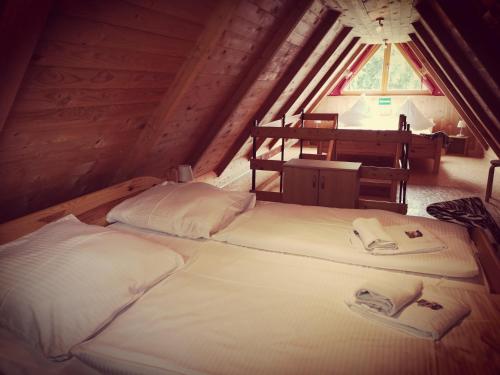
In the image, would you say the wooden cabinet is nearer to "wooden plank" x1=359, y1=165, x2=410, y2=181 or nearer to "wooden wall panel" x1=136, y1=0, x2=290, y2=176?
"wooden plank" x1=359, y1=165, x2=410, y2=181

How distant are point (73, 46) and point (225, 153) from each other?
2741 mm

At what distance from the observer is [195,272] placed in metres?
1.56

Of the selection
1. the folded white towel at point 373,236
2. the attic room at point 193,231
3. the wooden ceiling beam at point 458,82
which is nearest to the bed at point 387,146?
the wooden ceiling beam at point 458,82

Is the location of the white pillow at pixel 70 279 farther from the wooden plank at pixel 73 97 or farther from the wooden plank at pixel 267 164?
the wooden plank at pixel 267 164

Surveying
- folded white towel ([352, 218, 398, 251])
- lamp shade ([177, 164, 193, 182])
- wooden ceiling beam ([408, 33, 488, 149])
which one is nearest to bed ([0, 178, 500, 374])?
folded white towel ([352, 218, 398, 251])

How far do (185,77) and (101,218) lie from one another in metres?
0.92

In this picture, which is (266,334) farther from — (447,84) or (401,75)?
(401,75)

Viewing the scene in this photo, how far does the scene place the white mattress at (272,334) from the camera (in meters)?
1.01

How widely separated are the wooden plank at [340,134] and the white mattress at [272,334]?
5.57 feet

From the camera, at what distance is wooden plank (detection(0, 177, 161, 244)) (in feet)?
5.55

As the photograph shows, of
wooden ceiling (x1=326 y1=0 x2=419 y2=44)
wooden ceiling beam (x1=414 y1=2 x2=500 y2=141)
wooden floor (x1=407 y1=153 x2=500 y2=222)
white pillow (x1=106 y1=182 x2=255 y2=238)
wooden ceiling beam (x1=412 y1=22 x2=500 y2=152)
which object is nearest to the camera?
white pillow (x1=106 y1=182 x2=255 y2=238)

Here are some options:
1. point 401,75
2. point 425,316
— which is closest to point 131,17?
point 425,316

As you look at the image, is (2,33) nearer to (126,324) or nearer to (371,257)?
(126,324)

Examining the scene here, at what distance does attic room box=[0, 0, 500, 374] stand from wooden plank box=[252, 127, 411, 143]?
0.02 m
